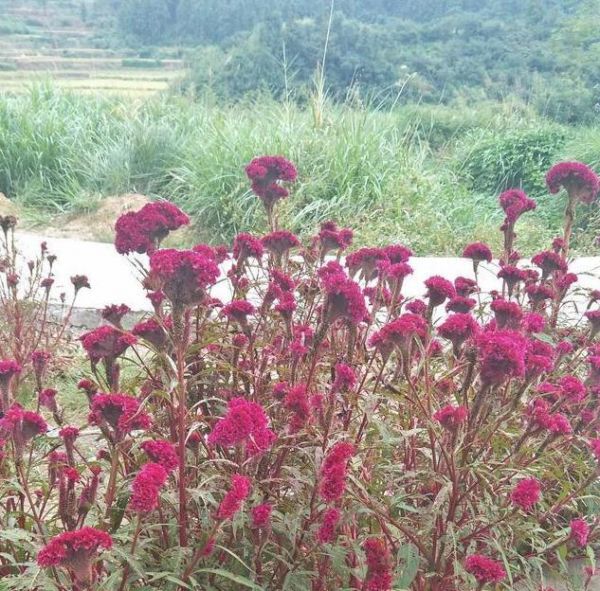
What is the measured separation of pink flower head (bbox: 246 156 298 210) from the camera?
2084mm

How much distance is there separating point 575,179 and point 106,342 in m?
1.62

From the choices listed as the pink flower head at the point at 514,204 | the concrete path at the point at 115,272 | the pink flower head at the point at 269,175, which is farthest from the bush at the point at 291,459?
the concrete path at the point at 115,272

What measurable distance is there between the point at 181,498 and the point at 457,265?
12.8ft

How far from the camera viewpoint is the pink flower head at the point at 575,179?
2361 millimetres

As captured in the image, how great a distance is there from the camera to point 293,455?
1.60 meters

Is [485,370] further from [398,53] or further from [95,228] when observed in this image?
[398,53]

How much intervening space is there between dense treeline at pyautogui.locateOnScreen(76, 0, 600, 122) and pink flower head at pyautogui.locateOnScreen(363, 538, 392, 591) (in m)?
9.13

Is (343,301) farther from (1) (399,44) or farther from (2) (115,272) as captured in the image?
(1) (399,44)

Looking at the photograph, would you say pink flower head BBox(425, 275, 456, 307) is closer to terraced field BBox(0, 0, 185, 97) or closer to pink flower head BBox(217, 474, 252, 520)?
pink flower head BBox(217, 474, 252, 520)

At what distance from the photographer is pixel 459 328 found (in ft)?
4.45

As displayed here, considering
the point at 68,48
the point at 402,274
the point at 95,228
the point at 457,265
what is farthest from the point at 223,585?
the point at 68,48

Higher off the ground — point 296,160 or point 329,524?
point 329,524

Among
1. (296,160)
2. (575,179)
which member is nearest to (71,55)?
(296,160)

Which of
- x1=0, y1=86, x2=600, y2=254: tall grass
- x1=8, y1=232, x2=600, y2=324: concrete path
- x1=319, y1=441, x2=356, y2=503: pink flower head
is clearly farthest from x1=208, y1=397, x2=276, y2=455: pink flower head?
x1=0, y1=86, x2=600, y2=254: tall grass
